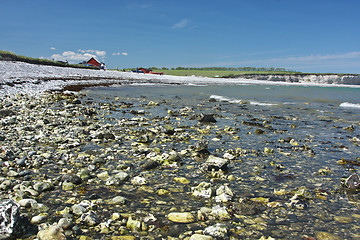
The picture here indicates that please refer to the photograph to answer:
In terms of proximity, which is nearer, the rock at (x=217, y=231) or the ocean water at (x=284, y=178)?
the rock at (x=217, y=231)

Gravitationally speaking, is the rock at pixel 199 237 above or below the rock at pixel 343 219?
above

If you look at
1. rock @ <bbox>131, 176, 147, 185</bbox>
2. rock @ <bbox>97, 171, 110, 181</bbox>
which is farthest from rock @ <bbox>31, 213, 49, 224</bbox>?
rock @ <bbox>131, 176, 147, 185</bbox>

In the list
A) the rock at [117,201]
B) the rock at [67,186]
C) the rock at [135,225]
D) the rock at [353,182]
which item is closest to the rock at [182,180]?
the rock at [117,201]

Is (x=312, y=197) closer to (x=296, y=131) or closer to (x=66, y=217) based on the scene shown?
(x=66, y=217)

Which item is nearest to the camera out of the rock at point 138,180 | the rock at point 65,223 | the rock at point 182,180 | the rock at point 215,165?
the rock at point 65,223

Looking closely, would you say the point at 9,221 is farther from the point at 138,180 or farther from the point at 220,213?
the point at 220,213

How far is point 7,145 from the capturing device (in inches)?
269

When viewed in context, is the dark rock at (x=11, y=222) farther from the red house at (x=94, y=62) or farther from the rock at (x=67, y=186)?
the red house at (x=94, y=62)

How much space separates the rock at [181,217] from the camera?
373 cm

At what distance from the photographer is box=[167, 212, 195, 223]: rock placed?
373cm

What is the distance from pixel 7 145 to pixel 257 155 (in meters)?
7.67

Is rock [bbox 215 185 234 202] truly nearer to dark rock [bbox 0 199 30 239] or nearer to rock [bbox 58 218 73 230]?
rock [bbox 58 218 73 230]

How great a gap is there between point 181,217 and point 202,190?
38.6 inches

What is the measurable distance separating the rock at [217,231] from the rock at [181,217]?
399 mm
